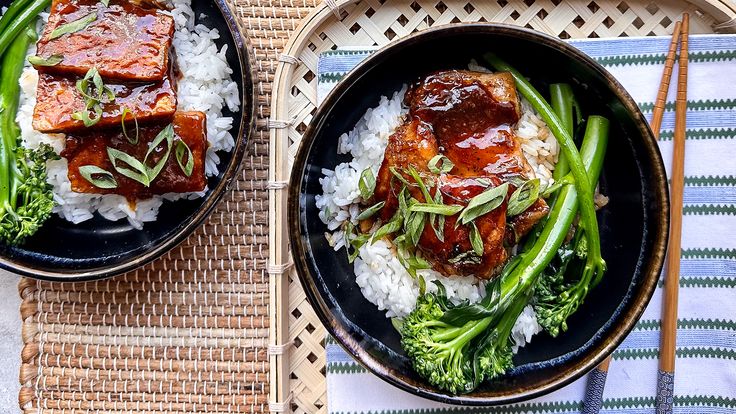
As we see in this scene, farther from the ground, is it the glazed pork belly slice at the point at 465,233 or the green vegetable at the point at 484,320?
the glazed pork belly slice at the point at 465,233

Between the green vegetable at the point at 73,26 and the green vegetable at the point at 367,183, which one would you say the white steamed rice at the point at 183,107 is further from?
the green vegetable at the point at 367,183

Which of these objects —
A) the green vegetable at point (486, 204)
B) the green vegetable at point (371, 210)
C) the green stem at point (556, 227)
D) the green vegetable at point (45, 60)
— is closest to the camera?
the green vegetable at point (486, 204)

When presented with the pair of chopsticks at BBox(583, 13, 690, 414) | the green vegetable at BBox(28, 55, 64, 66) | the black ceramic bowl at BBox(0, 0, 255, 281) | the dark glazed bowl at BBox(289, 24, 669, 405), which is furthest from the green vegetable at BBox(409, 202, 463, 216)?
the green vegetable at BBox(28, 55, 64, 66)

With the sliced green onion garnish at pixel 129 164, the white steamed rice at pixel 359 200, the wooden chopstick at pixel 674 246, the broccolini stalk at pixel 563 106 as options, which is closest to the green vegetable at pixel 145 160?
the sliced green onion garnish at pixel 129 164

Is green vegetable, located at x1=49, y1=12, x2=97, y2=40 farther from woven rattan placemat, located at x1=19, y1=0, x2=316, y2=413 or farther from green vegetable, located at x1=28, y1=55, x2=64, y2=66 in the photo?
woven rattan placemat, located at x1=19, y1=0, x2=316, y2=413

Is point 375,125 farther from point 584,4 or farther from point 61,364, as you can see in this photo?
point 61,364
